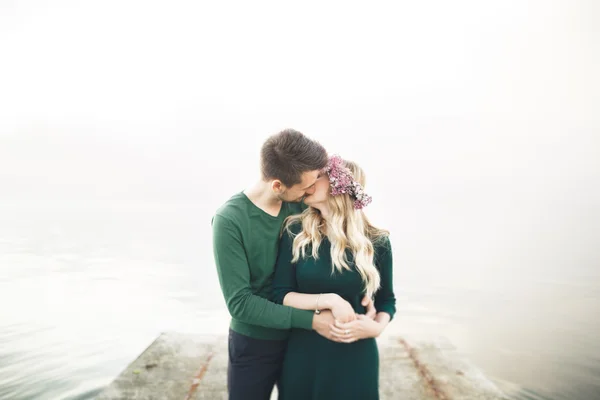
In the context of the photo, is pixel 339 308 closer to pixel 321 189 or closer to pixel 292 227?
pixel 292 227

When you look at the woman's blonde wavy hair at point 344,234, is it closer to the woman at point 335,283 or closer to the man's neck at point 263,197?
the woman at point 335,283

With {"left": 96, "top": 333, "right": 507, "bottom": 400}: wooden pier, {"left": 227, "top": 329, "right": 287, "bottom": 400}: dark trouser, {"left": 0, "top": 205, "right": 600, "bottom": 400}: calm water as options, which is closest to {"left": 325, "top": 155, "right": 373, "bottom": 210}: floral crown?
{"left": 227, "top": 329, "right": 287, "bottom": 400}: dark trouser

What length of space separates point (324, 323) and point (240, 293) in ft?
1.47

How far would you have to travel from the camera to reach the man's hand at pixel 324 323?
1934mm

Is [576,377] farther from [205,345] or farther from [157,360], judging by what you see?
[157,360]

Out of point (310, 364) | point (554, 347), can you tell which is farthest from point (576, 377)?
point (310, 364)

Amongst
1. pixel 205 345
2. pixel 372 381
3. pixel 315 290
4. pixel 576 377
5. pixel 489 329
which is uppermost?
pixel 315 290

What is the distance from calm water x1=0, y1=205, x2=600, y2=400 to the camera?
6.09m

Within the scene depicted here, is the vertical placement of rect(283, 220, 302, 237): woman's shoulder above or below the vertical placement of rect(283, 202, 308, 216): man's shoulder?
below

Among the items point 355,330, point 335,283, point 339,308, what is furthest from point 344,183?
point 355,330

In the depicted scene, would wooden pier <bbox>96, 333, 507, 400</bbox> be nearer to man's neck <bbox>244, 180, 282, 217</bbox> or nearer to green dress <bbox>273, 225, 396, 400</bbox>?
green dress <bbox>273, 225, 396, 400</bbox>

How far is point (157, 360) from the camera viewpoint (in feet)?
11.8

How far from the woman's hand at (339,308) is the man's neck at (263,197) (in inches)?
22.3

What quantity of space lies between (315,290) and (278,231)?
1.27ft
